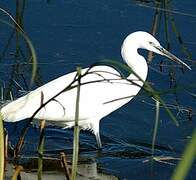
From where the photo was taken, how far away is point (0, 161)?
188 centimetres

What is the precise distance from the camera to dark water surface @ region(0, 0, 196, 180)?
425 centimetres

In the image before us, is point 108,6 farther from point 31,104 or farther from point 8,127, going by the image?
point 31,104

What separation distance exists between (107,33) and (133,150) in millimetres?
2224

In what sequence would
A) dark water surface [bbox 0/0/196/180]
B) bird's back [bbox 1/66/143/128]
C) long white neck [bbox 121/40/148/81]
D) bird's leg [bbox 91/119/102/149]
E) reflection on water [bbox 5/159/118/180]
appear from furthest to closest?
long white neck [bbox 121/40/148/81], bird's leg [bbox 91/119/102/149], dark water surface [bbox 0/0/196/180], bird's back [bbox 1/66/143/128], reflection on water [bbox 5/159/118/180]

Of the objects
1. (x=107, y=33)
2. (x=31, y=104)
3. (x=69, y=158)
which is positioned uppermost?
(x=107, y=33)

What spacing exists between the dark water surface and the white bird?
0.57 feet

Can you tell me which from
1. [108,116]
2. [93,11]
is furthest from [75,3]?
[108,116]

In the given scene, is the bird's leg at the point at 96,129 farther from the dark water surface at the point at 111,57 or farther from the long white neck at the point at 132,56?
the long white neck at the point at 132,56

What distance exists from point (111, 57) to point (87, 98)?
1507 millimetres

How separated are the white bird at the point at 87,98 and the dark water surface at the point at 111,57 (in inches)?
6.8

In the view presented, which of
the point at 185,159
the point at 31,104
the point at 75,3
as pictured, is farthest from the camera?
the point at 75,3

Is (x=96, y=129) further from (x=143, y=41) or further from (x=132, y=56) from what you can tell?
(x=143, y=41)

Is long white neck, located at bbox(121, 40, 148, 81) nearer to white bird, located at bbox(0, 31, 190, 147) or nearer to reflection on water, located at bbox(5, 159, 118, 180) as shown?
white bird, located at bbox(0, 31, 190, 147)

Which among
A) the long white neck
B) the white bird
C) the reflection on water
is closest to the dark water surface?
the reflection on water
